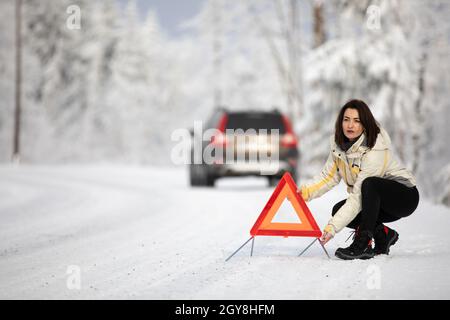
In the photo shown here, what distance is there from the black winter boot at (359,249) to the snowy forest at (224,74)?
9.78m

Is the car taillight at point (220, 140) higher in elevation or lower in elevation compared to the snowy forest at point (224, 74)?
lower

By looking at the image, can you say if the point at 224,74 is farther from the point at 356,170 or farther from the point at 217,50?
the point at 356,170

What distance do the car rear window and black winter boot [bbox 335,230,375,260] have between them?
33.3 ft

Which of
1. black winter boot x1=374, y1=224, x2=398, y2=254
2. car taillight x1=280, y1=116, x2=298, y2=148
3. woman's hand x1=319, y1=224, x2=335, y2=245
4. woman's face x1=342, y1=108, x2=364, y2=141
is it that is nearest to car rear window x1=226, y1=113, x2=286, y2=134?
car taillight x1=280, y1=116, x2=298, y2=148

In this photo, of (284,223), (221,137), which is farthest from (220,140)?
(284,223)

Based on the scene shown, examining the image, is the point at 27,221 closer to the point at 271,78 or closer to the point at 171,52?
the point at 271,78

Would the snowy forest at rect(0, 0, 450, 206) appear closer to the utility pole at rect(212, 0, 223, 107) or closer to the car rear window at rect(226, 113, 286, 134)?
the utility pole at rect(212, 0, 223, 107)

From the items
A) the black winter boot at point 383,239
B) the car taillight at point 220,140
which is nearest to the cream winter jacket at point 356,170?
the black winter boot at point 383,239

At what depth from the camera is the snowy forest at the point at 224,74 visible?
1950 cm

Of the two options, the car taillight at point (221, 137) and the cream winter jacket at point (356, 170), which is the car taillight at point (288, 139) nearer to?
the car taillight at point (221, 137)

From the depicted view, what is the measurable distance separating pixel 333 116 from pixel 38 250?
15.3 m

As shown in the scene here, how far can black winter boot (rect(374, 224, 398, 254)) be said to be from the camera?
239 inches

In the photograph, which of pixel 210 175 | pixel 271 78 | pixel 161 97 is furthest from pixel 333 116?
pixel 161 97

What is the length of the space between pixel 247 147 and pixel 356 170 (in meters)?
9.54
